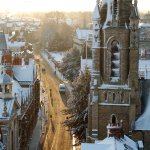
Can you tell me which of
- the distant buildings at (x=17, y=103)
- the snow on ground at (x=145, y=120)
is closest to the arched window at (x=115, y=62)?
the snow on ground at (x=145, y=120)

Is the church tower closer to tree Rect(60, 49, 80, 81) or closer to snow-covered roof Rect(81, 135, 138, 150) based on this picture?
snow-covered roof Rect(81, 135, 138, 150)

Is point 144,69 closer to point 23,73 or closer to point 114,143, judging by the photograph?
point 23,73

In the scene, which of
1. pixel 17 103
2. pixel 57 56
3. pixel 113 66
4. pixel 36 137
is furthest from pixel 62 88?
pixel 113 66

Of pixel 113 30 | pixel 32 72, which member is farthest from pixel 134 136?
pixel 32 72

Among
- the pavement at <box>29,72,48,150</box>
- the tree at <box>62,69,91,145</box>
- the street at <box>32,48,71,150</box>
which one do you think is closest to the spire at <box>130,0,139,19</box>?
the tree at <box>62,69,91,145</box>

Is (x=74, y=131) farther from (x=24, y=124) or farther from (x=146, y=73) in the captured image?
(x=146, y=73)
